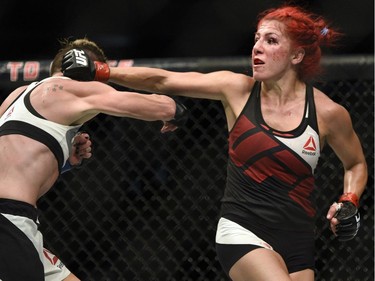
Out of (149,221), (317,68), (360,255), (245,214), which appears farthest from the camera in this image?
(360,255)

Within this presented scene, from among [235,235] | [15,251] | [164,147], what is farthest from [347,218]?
[15,251]

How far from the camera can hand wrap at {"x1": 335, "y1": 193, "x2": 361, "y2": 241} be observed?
271 cm

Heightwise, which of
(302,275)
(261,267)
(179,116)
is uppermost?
(179,116)

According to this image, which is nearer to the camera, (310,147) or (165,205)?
(310,147)

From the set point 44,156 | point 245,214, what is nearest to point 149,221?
point 245,214

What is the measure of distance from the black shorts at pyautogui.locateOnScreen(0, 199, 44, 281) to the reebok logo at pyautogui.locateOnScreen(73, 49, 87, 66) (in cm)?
49

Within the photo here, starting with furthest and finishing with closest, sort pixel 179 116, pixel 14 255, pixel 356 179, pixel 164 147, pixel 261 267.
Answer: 1. pixel 164 147
2. pixel 356 179
3. pixel 179 116
4. pixel 261 267
5. pixel 14 255

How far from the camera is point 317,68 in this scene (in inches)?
110

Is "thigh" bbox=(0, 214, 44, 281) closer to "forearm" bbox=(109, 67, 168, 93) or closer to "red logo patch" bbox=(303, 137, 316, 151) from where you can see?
"forearm" bbox=(109, 67, 168, 93)

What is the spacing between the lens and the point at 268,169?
8.55ft

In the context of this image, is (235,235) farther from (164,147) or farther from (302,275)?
(164,147)

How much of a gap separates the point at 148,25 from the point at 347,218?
1.63m

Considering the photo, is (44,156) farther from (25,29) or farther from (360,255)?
(360,255)

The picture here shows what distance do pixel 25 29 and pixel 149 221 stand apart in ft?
3.97
